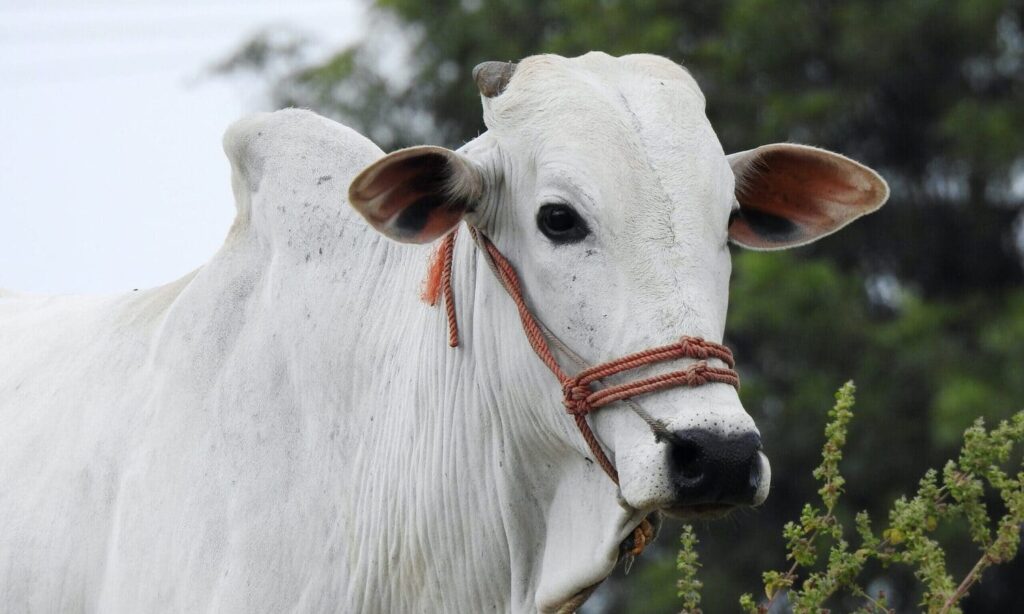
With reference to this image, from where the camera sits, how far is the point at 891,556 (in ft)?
15.1

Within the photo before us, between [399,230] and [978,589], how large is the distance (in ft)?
31.0

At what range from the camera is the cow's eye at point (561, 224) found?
12.0 ft

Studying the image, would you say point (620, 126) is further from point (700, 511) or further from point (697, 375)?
point (700, 511)

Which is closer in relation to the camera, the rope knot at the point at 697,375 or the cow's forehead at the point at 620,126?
the rope knot at the point at 697,375

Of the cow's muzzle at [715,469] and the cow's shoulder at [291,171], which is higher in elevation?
the cow's shoulder at [291,171]

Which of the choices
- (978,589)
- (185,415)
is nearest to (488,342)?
(185,415)

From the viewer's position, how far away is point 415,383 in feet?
13.5

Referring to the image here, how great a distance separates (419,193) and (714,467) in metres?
1.03

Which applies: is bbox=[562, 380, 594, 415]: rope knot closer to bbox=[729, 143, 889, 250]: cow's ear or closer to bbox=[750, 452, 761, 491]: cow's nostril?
bbox=[750, 452, 761, 491]: cow's nostril

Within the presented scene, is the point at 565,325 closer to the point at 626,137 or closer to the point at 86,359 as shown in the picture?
the point at 626,137

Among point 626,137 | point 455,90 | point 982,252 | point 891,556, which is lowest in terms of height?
point 982,252

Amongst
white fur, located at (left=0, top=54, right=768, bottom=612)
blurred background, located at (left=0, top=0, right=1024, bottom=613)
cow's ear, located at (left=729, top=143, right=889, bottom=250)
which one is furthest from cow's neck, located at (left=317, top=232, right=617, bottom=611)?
blurred background, located at (left=0, top=0, right=1024, bottom=613)

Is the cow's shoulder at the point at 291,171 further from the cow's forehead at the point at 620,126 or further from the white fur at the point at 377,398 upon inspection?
the cow's forehead at the point at 620,126

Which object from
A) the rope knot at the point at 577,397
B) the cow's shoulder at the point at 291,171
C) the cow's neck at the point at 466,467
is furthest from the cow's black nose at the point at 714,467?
the cow's shoulder at the point at 291,171
